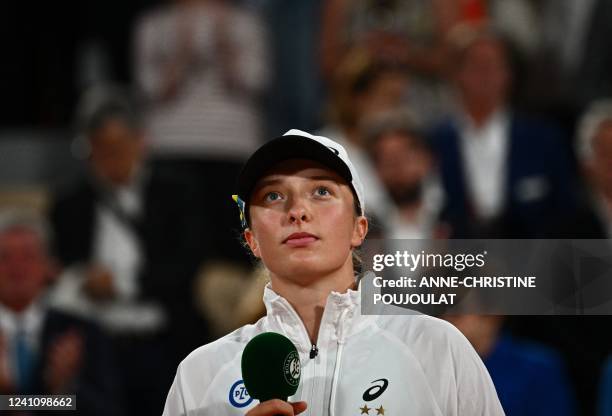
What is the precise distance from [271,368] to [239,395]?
16 cm

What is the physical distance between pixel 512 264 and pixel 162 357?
3.65 feet

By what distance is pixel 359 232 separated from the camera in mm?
1972

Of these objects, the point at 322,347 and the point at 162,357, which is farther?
the point at 162,357

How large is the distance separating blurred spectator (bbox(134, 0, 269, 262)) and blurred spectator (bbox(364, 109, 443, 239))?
660 mm

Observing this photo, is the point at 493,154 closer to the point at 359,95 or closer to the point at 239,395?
A: the point at 359,95

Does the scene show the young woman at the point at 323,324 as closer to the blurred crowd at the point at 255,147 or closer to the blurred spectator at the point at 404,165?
the blurred crowd at the point at 255,147

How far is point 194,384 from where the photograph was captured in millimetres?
1950

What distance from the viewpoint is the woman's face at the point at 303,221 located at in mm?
1918

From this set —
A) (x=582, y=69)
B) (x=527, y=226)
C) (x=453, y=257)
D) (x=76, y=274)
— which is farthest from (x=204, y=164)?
(x=453, y=257)

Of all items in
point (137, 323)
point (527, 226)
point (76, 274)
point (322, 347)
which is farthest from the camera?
point (76, 274)

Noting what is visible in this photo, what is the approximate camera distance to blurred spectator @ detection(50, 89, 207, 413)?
3.46 m

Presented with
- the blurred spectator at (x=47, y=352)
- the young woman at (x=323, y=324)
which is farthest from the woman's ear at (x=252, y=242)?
the blurred spectator at (x=47, y=352)

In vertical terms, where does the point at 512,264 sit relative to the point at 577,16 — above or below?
below

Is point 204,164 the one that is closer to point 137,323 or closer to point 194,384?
point 137,323
